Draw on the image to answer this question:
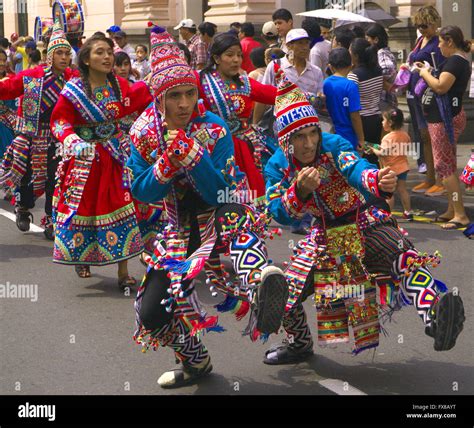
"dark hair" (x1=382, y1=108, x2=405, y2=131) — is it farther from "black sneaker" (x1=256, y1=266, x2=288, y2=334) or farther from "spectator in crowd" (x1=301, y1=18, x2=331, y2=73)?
"black sneaker" (x1=256, y1=266, x2=288, y2=334)

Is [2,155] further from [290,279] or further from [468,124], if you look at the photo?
[290,279]

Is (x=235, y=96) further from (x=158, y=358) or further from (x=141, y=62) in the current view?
(x=141, y=62)

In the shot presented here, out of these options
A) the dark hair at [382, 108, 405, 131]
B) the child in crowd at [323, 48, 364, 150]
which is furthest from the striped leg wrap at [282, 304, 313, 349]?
the dark hair at [382, 108, 405, 131]

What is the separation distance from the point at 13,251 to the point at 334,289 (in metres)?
5.15

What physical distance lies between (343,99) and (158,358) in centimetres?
418

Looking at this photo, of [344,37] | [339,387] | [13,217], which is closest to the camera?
[339,387]

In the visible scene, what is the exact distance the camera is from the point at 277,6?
1991 cm

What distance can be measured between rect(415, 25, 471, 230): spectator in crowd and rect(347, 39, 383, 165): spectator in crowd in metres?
0.44

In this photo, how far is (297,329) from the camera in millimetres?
6066

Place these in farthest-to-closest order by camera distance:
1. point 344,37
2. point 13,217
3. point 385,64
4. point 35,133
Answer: point 13,217 → point 385,64 → point 344,37 → point 35,133

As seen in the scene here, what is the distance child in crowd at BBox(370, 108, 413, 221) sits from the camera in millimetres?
10625

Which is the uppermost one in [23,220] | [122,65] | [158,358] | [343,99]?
[122,65]

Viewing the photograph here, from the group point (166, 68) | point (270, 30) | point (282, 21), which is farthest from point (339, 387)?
point (270, 30)

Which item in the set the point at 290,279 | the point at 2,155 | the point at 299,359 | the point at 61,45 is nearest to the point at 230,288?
the point at 290,279
